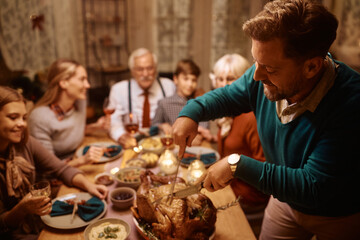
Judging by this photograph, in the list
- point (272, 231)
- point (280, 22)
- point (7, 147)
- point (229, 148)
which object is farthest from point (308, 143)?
point (7, 147)

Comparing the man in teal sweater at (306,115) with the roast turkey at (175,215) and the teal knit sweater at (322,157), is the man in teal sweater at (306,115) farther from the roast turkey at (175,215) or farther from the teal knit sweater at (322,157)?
the roast turkey at (175,215)

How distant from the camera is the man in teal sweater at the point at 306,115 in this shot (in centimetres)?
98

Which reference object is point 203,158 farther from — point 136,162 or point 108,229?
point 108,229

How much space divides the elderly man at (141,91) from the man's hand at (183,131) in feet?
5.74

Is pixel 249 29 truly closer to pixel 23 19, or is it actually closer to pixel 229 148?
pixel 229 148

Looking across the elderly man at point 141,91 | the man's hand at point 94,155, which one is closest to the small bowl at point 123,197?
the man's hand at point 94,155

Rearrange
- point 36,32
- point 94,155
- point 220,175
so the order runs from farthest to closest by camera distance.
Answer: point 36,32, point 94,155, point 220,175

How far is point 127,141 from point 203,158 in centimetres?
68

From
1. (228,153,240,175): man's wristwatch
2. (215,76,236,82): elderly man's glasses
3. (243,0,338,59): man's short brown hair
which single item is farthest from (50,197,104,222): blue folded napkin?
(215,76,236,82): elderly man's glasses

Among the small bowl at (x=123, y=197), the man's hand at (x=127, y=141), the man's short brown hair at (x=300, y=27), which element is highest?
the man's short brown hair at (x=300, y=27)

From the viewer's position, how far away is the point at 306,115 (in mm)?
1125

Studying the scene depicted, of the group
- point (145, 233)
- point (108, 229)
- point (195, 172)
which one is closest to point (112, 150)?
point (195, 172)

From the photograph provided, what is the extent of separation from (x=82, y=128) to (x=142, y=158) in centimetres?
88

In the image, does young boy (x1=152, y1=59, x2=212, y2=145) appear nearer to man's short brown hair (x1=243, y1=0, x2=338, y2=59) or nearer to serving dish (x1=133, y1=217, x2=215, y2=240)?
serving dish (x1=133, y1=217, x2=215, y2=240)
